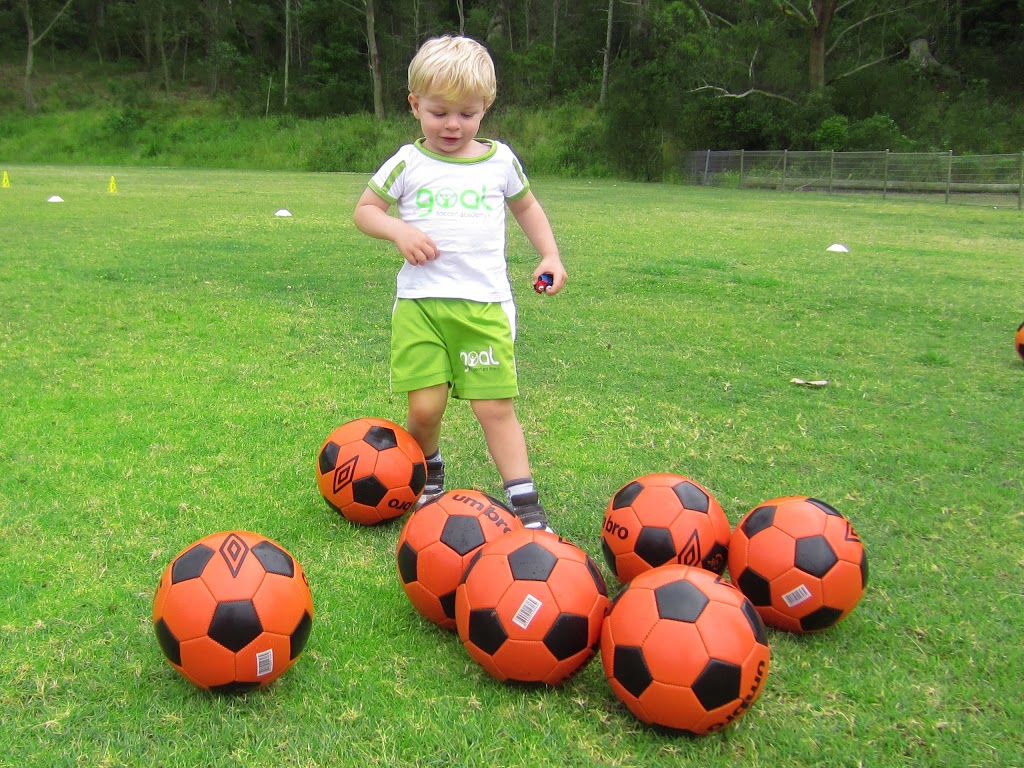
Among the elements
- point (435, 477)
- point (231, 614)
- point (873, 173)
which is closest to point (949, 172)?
point (873, 173)

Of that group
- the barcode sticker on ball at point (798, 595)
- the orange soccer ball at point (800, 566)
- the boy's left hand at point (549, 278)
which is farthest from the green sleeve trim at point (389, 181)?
the barcode sticker on ball at point (798, 595)

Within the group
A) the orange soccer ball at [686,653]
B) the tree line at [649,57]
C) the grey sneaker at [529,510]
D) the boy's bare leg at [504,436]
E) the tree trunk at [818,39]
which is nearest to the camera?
the orange soccer ball at [686,653]

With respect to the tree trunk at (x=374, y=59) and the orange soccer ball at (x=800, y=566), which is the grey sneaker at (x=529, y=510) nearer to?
the orange soccer ball at (x=800, y=566)

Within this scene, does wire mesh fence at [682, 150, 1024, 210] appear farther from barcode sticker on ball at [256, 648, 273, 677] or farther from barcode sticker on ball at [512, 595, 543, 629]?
barcode sticker on ball at [256, 648, 273, 677]

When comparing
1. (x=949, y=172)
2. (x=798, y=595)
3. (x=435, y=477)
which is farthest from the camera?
(x=949, y=172)

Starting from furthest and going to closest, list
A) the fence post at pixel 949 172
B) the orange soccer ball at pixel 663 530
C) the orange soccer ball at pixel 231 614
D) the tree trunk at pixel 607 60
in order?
1. the tree trunk at pixel 607 60
2. the fence post at pixel 949 172
3. the orange soccer ball at pixel 663 530
4. the orange soccer ball at pixel 231 614

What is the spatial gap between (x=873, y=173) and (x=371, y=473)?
91.8 feet

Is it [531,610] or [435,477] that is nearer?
[531,610]

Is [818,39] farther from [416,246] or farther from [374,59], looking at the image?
[416,246]

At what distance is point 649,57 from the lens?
42938 millimetres

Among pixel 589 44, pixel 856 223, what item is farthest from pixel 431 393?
pixel 589 44

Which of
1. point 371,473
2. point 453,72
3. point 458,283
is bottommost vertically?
point 371,473

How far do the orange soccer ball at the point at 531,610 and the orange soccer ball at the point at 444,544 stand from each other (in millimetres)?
143

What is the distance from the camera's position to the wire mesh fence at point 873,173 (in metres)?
24.2
